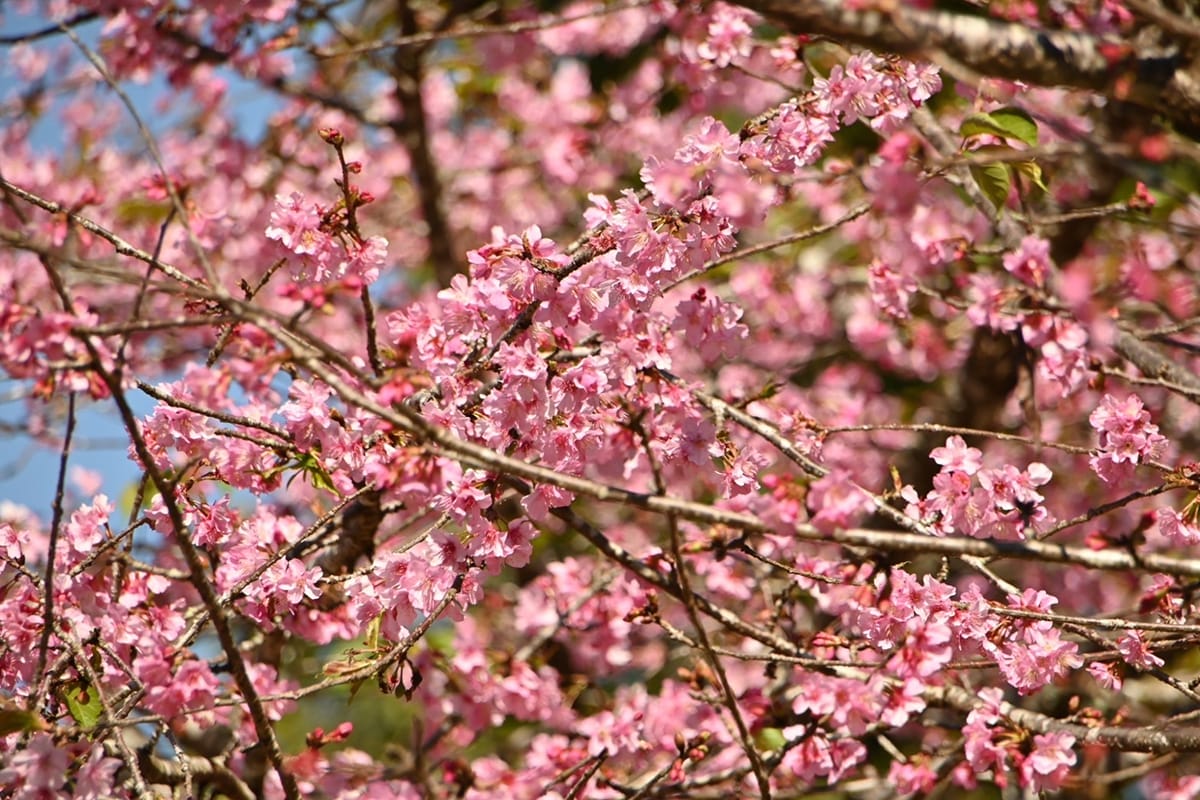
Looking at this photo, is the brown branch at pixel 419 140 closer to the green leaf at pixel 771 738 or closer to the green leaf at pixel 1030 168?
the green leaf at pixel 771 738

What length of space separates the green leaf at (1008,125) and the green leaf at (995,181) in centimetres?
8

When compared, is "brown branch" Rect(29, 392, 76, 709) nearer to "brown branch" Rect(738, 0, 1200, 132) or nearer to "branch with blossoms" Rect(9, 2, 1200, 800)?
"branch with blossoms" Rect(9, 2, 1200, 800)

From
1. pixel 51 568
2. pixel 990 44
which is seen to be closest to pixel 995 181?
pixel 990 44

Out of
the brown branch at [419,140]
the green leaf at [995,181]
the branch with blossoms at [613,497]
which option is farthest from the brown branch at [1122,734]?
the brown branch at [419,140]

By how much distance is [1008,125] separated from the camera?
249 cm

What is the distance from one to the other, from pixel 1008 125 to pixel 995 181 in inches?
5.9

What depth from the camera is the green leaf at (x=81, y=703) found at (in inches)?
83.7

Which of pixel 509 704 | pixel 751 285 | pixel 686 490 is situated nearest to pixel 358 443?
pixel 509 704

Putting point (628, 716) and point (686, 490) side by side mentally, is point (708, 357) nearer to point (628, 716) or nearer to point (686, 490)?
point (628, 716)

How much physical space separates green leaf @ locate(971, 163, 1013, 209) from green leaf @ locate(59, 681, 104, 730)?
222cm

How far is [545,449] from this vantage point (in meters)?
2.18

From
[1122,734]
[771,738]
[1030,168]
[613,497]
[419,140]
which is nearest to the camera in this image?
[613,497]

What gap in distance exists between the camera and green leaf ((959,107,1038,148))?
243cm

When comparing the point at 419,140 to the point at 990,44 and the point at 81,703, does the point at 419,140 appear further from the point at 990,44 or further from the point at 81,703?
the point at 990,44
